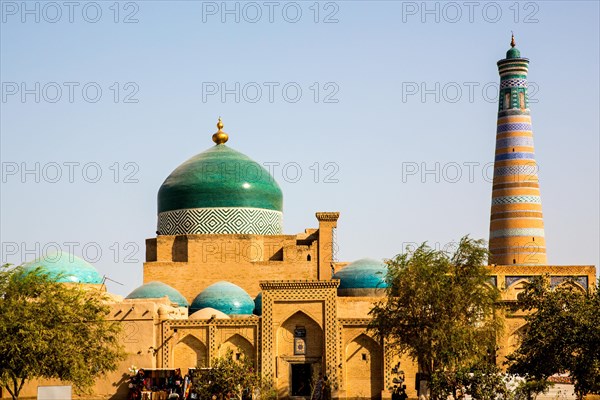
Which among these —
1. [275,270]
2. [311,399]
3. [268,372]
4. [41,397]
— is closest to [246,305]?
[275,270]

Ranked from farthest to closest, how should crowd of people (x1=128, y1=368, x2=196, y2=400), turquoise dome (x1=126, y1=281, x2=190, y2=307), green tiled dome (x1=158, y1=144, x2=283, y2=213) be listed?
1. green tiled dome (x1=158, y1=144, x2=283, y2=213)
2. turquoise dome (x1=126, y1=281, x2=190, y2=307)
3. crowd of people (x1=128, y1=368, x2=196, y2=400)

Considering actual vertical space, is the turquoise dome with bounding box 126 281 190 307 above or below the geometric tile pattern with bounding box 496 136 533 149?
below

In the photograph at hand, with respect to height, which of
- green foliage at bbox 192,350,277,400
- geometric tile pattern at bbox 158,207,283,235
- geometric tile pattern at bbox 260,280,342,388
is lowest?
green foliage at bbox 192,350,277,400

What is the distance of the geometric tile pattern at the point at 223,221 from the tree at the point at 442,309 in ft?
44.4

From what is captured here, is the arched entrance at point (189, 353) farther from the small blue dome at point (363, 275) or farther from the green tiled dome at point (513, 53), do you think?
the green tiled dome at point (513, 53)

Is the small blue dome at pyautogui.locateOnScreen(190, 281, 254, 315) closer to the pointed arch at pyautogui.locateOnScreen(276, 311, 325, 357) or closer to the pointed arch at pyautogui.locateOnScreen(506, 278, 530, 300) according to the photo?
the pointed arch at pyautogui.locateOnScreen(276, 311, 325, 357)

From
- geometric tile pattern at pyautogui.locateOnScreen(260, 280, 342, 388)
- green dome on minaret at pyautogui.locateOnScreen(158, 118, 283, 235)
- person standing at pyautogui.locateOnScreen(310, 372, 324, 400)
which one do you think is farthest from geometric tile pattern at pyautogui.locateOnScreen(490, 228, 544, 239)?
person standing at pyautogui.locateOnScreen(310, 372, 324, 400)

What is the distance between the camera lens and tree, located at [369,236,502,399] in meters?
25.8

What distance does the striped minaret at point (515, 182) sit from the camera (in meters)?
38.1

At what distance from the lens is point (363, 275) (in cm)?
3528

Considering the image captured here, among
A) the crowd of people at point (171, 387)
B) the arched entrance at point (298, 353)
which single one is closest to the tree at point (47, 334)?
the crowd of people at point (171, 387)

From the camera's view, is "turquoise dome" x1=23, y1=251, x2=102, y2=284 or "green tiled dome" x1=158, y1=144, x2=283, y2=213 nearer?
"turquoise dome" x1=23, y1=251, x2=102, y2=284

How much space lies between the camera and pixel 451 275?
26.8 m

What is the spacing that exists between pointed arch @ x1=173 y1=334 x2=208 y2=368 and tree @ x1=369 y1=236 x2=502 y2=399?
668 cm
